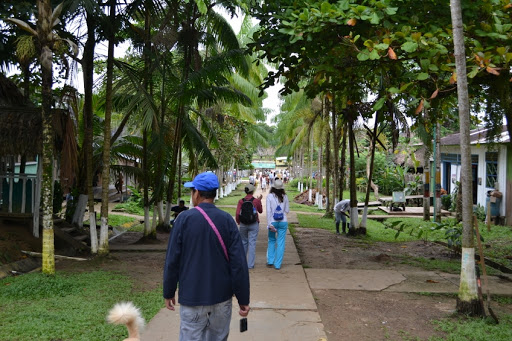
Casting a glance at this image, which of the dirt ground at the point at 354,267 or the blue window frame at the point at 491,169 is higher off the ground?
the blue window frame at the point at 491,169

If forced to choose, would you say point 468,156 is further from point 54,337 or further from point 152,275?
point 152,275

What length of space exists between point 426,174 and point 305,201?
15.6 metres

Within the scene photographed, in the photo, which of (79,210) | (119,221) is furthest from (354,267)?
(119,221)

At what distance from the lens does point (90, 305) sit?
6.28 metres

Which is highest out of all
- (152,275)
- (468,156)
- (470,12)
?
(470,12)

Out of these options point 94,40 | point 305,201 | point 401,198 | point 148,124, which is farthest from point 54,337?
point 305,201

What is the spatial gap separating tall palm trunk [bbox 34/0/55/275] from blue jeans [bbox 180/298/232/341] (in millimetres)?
4917

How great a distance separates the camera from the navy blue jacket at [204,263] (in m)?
3.43

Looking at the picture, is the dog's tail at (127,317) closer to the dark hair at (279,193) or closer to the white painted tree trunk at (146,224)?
the dark hair at (279,193)

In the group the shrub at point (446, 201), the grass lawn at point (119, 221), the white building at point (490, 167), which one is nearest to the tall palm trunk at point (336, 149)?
the white building at point (490, 167)

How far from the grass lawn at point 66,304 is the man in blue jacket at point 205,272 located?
1978 mm

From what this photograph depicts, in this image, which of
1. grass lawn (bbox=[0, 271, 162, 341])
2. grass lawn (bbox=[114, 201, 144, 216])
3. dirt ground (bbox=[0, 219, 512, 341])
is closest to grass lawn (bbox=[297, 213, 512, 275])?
dirt ground (bbox=[0, 219, 512, 341])

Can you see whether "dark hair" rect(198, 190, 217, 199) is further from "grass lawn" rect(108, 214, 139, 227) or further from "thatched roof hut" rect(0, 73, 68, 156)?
"grass lawn" rect(108, 214, 139, 227)

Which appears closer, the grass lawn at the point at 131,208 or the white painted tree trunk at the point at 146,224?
the white painted tree trunk at the point at 146,224
